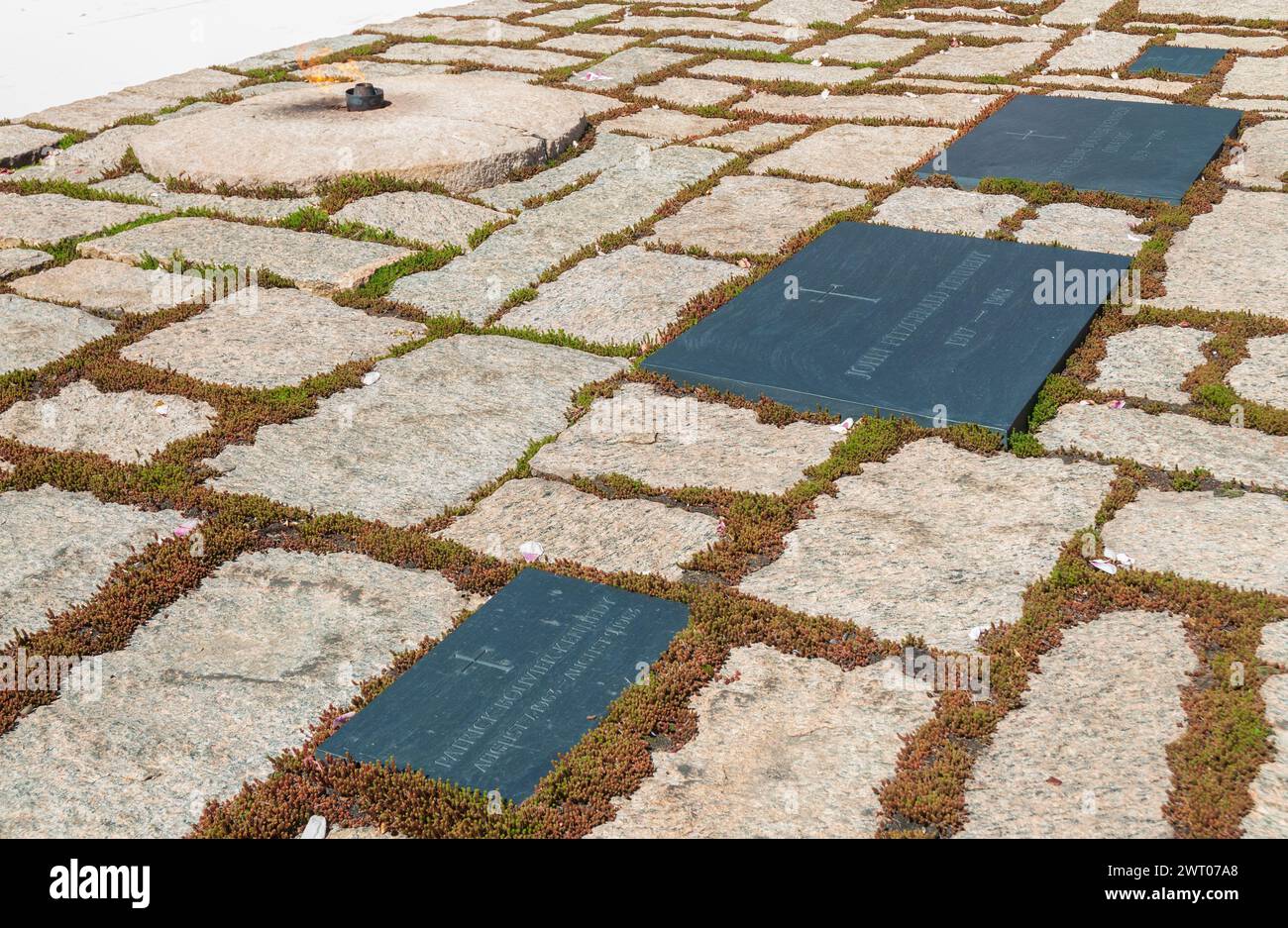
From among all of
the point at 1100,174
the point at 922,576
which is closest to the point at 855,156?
the point at 1100,174

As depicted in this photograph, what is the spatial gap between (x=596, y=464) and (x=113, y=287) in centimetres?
293

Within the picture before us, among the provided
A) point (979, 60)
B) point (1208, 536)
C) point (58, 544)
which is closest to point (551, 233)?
point (58, 544)

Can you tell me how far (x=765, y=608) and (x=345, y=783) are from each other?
1269 mm

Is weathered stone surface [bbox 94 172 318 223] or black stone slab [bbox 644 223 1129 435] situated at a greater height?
weathered stone surface [bbox 94 172 318 223]

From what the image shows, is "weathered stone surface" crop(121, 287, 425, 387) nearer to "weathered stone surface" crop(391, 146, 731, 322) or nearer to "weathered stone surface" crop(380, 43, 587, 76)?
"weathered stone surface" crop(391, 146, 731, 322)

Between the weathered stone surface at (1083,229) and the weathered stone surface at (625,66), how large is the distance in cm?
379

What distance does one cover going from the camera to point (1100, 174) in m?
6.91

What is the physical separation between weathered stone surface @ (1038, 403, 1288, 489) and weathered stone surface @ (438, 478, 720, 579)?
1400 millimetres

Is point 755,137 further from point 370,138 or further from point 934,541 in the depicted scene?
point 934,541

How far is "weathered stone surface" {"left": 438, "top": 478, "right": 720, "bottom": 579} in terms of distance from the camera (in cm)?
387

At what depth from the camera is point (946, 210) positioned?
6488mm

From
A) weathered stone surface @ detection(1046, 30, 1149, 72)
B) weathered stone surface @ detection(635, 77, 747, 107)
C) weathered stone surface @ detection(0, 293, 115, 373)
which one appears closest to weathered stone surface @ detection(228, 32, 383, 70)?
weathered stone surface @ detection(635, 77, 747, 107)

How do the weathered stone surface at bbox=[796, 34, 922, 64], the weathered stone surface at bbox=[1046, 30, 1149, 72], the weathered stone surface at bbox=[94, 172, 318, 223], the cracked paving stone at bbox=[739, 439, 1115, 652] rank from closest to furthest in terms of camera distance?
the cracked paving stone at bbox=[739, 439, 1115, 652] < the weathered stone surface at bbox=[94, 172, 318, 223] < the weathered stone surface at bbox=[1046, 30, 1149, 72] < the weathered stone surface at bbox=[796, 34, 922, 64]
